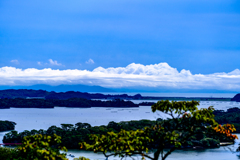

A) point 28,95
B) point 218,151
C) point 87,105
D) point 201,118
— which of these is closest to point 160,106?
point 201,118

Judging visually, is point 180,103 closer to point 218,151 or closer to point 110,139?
point 110,139

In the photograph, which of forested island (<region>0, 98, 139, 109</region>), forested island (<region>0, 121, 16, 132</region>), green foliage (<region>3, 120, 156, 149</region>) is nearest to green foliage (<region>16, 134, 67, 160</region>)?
green foliage (<region>3, 120, 156, 149</region>)

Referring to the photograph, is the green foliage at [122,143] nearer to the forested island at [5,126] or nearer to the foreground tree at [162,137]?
the foreground tree at [162,137]

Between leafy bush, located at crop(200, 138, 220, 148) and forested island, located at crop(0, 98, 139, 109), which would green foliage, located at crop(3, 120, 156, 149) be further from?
forested island, located at crop(0, 98, 139, 109)

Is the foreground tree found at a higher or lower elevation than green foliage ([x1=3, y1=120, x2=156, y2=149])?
higher

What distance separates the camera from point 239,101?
7028 inches

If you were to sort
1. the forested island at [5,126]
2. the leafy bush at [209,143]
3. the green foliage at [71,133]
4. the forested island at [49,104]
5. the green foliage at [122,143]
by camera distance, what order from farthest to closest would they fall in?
the forested island at [49,104], the forested island at [5,126], the leafy bush at [209,143], the green foliage at [71,133], the green foliage at [122,143]

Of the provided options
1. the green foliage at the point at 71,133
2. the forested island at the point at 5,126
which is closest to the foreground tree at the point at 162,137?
the green foliage at the point at 71,133

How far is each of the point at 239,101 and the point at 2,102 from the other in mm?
128659

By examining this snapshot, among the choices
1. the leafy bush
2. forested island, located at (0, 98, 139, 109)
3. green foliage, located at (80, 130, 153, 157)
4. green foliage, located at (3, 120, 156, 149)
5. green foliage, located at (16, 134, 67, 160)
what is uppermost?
green foliage, located at (80, 130, 153, 157)

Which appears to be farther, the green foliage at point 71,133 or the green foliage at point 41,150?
the green foliage at point 71,133

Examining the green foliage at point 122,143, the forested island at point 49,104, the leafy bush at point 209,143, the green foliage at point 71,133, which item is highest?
the green foliage at point 122,143

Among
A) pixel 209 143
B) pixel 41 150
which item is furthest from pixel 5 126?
pixel 41 150

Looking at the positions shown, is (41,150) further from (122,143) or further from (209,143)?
(209,143)
